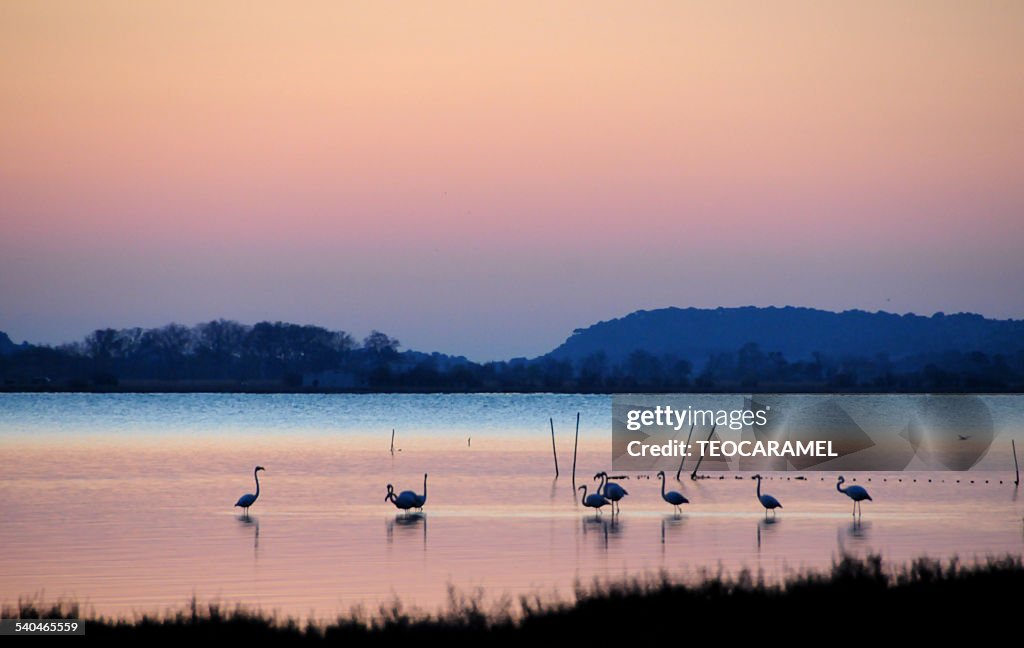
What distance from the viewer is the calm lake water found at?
65.0 ft

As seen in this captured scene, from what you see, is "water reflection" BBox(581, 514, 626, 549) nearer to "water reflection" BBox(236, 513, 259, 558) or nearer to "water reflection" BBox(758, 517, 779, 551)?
"water reflection" BBox(758, 517, 779, 551)

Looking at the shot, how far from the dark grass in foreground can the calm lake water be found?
2.71 m

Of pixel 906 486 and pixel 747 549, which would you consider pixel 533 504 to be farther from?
pixel 906 486

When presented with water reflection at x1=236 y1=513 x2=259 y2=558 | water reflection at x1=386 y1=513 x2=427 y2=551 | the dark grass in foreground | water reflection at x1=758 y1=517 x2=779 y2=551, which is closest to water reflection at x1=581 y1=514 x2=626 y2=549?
water reflection at x1=758 y1=517 x2=779 y2=551

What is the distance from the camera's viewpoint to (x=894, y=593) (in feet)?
47.0

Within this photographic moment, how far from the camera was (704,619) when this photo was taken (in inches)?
515

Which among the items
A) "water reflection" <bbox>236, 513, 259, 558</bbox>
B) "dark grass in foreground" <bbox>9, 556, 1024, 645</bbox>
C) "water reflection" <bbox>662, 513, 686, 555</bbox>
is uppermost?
"dark grass in foreground" <bbox>9, 556, 1024, 645</bbox>

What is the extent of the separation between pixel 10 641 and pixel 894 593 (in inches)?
345

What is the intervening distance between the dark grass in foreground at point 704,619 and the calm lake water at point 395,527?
2.71 m

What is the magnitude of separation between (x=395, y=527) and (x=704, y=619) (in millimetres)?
15214

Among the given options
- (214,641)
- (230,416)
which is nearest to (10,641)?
(214,641)

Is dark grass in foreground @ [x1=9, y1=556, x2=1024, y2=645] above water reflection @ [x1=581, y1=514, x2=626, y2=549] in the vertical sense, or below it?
above

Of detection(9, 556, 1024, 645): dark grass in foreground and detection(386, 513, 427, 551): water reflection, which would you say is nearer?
detection(9, 556, 1024, 645): dark grass in foreground
